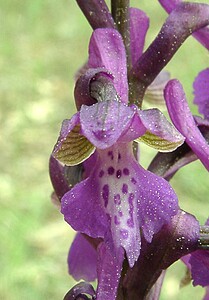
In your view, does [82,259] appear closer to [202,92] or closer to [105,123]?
[202,92]

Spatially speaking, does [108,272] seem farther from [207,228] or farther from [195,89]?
[195,89]

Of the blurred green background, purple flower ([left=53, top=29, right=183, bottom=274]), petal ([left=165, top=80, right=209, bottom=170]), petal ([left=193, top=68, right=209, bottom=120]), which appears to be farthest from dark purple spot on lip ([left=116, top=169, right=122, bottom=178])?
the blurred green background

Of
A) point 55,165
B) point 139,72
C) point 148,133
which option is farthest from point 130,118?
point 55,165

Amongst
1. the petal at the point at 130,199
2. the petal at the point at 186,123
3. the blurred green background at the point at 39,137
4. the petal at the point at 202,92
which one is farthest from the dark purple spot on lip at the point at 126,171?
the blurred green background at the point at 39,137

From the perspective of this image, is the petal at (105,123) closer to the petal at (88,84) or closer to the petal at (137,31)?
the petal at (88,84)

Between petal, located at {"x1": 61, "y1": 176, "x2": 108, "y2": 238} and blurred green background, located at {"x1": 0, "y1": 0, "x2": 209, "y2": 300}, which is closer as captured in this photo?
petal, located at {"x1": 61, "y1": 176, "x2": 108, "y2": 238}

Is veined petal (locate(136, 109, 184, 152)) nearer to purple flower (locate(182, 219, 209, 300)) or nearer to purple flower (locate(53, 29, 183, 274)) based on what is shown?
purple flower (locate(53, 29, 183, 274))

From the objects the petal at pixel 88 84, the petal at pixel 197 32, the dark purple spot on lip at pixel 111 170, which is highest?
the petal at pixel 197 32

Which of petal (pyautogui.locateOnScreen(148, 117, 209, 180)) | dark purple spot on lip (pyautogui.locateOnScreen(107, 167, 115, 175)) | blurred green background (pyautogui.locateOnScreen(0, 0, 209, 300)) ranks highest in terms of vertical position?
blurred green background (pyautogui.locateOnScreen(0, 0, 209, 300))
